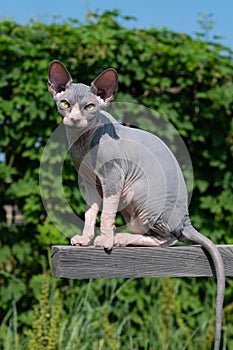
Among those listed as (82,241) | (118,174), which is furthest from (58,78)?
(82,241)

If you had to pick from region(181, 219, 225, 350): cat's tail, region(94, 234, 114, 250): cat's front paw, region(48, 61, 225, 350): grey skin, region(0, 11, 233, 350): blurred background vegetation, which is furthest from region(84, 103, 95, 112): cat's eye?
region(0, 11, 233, 350): blurred background vegetation

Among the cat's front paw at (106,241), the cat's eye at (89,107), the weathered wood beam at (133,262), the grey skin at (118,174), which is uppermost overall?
the cat's eye at (89,107)

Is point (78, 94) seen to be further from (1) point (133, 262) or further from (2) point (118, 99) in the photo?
(2) point (118, 99)

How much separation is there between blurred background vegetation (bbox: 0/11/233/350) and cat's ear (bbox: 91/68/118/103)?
8.04 ft

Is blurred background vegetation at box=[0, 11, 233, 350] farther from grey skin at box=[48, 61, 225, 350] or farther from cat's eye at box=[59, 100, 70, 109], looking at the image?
cat's eye at box=[59, 100, 70, 109]

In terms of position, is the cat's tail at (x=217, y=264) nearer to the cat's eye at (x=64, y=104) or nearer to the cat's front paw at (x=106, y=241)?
the cat's front paw at (x=106, y=241)

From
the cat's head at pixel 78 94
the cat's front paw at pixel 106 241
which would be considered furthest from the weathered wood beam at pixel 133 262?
the cat's head at pixel 78 94

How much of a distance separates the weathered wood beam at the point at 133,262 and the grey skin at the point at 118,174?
4 centimetres

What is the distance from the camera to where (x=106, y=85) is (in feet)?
6.64

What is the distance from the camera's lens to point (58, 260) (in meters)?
2.08

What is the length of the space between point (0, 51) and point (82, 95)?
110 inches

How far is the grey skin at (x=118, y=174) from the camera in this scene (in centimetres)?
199

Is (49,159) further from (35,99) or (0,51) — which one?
(0,51)

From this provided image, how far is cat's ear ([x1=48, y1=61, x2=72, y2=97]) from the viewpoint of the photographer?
2.02 m
